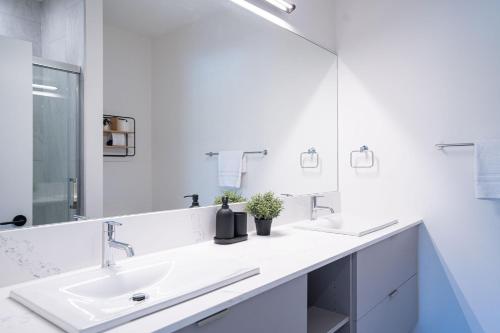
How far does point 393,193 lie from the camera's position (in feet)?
6.99

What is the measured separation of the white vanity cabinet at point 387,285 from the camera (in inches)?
56.7

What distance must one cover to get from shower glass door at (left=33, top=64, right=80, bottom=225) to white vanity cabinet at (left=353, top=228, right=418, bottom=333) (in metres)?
1.13

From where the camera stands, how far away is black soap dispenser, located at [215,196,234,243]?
1.47m

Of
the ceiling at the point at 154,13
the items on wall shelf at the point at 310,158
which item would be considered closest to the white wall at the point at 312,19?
the ceiling at the point at 154,13

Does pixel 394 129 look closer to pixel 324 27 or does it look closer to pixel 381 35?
pixel 381 35

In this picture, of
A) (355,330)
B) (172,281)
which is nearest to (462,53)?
(355,330)

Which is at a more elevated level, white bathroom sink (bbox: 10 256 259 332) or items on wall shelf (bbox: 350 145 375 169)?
items on wall shelf (bbox: 350 145 375 169)

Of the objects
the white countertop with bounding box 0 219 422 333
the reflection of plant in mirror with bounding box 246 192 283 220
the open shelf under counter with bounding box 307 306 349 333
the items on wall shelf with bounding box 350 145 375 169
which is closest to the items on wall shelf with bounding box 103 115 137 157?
the white countertop with bounding box 0 219 422 333

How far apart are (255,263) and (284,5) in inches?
57.9

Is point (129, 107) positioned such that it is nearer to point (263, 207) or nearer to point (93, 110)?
point (93, 110)

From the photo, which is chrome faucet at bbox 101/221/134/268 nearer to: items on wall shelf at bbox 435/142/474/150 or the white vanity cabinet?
the white vanity cabinet

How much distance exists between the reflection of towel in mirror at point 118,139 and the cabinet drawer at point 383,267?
1.06 meters

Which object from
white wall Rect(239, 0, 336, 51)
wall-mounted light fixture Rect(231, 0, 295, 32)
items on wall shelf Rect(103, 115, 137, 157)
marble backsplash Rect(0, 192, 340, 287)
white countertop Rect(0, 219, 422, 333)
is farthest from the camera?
white wall Rect(239, 0, 336, 51)

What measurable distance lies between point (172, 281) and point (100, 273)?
22cm
